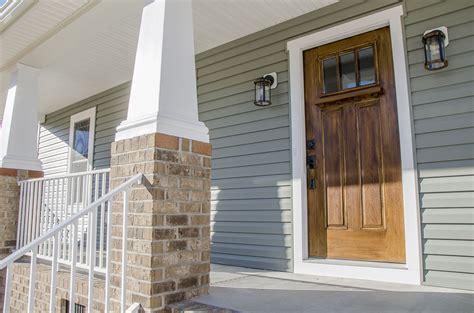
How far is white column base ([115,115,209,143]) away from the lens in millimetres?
2061

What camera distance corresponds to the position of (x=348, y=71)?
10.1ft

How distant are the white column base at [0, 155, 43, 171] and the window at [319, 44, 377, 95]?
10.9 feet

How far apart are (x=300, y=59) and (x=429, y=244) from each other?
6.16ft

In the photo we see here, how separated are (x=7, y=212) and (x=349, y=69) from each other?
12.2 feet

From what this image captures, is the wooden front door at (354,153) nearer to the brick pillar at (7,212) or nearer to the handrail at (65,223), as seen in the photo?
the handrail at (65,223)

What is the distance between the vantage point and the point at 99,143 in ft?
18.7

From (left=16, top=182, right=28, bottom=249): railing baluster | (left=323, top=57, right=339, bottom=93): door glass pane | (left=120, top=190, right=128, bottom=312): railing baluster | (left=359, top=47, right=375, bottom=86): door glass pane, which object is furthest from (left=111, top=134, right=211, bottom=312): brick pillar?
(left=16, top=182, right=28, bottom=249): railing baluster

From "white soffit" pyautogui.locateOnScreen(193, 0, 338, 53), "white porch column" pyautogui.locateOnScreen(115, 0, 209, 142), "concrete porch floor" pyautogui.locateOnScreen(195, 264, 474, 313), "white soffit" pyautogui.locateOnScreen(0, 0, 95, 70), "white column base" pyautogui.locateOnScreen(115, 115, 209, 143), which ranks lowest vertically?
"concrete porch floor" pyautogui.locateOnScreen(195, 264, 474, 313)

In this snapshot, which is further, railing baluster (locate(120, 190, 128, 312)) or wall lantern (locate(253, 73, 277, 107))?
wall lantern (locate(253, 73, 277, 107))

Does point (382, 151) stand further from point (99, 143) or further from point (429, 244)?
point (99, 143)

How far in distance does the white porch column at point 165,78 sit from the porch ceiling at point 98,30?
1.05m

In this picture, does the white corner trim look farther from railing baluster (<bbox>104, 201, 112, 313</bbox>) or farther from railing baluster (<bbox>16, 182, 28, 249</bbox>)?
railing baluster (<bbox>16, 182, 28, 249</bbox>)

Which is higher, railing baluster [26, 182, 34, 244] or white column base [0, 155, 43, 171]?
white column base [0, 155, 43, 171]

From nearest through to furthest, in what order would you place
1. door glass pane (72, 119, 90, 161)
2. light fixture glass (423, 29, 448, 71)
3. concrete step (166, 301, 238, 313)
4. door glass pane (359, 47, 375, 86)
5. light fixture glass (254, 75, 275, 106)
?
1. concrete step (166, 301, 238, 313)
2. light fixture glass (423, 29, 448, 71)
3. door glass pane (359, 47, 375, 86)
4. light fixture glass (254, 75, 275, 106)
5. door glass pane (72, 119, 90, 161)
